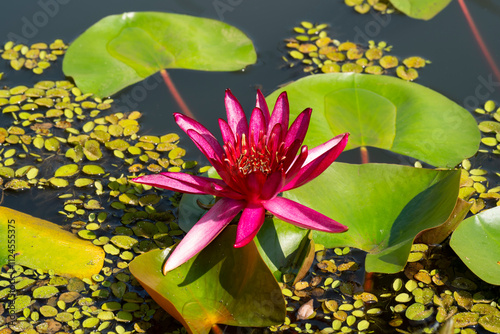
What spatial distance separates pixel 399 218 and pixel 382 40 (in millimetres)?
2246

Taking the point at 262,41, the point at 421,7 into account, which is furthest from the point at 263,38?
the point at 421,7

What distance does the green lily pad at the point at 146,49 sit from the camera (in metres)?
4.12

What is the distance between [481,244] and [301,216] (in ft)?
3.41

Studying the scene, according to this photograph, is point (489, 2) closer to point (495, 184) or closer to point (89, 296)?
point (495, 184)

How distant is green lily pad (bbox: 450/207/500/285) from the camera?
2586mm

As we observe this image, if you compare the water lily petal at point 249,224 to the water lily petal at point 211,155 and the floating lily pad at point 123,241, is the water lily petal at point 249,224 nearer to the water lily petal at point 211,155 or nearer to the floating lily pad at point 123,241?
the water lily petal at point 211,155

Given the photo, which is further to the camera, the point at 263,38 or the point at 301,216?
the point at 263,38

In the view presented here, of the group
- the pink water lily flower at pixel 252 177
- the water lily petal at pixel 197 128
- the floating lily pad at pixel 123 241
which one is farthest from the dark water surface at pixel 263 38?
the pink water lily flower at pixel 252 177

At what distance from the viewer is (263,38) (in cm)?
451

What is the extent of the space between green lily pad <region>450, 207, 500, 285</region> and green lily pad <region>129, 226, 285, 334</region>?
1042 mm

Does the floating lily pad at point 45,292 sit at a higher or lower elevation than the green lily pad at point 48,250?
lower

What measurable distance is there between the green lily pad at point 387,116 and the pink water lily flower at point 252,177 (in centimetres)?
81

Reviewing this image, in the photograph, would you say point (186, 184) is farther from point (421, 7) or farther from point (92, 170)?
point (421, 7)

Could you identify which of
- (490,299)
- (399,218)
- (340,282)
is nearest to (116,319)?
(340,282)
